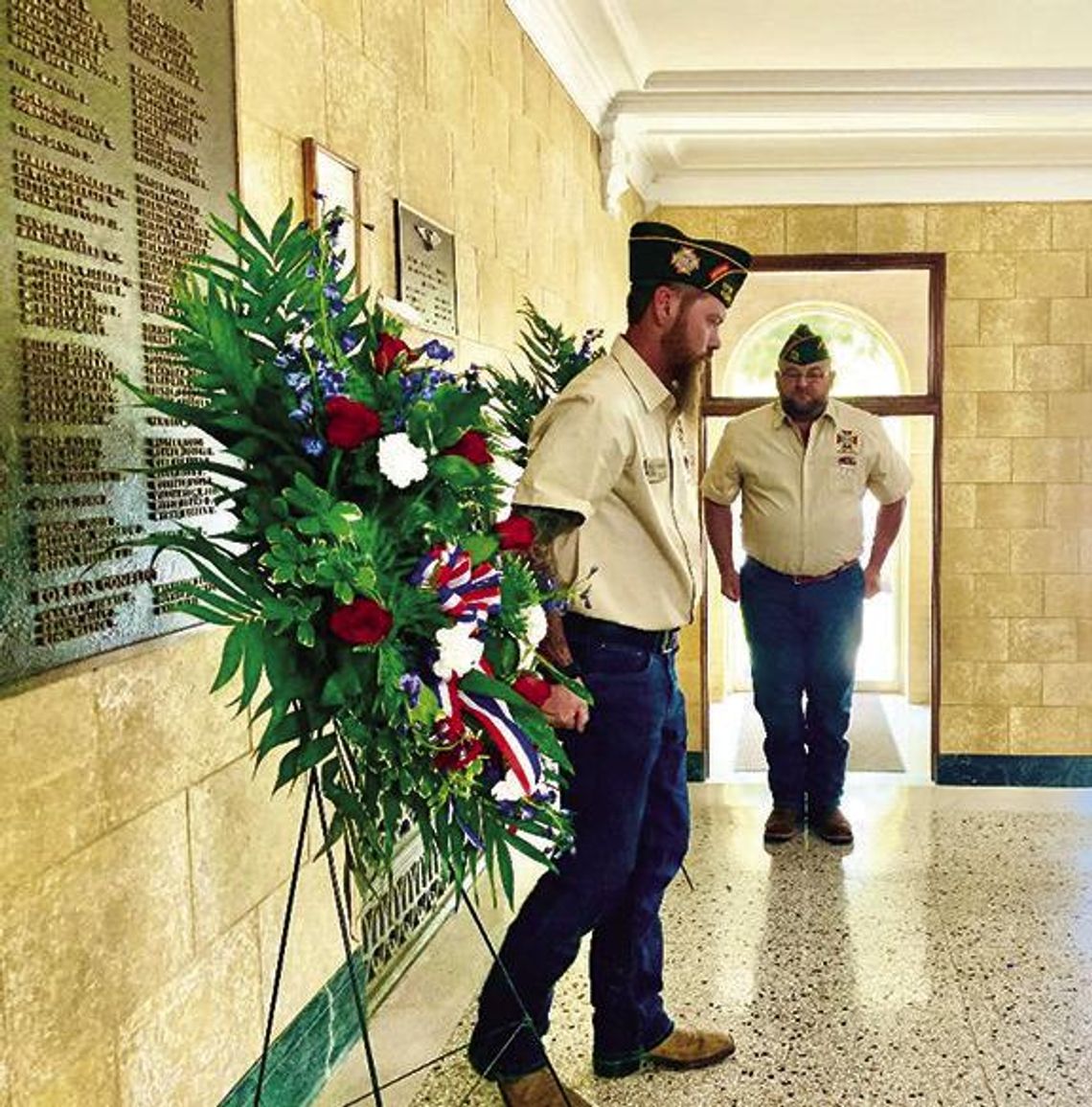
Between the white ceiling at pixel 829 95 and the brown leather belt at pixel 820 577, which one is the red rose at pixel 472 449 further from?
the brown leather belt at pixel 820 577

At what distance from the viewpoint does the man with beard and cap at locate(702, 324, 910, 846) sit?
3.91 m

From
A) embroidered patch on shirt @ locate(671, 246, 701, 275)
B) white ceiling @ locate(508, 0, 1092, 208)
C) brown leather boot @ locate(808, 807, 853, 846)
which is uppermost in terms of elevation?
white ceiling @ locate(508, 0, 1092, 208)

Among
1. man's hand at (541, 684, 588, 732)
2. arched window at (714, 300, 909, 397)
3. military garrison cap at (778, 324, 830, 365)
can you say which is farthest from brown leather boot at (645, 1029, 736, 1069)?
arched window at (714, 300, 909, 397)

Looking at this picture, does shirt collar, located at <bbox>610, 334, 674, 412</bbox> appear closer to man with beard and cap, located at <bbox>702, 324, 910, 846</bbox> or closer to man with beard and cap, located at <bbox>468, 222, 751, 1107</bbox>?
man with beard and cap, located at <bbox>468, 222, 751, 1107</bbox>

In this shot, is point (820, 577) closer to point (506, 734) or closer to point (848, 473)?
point (848, 473)

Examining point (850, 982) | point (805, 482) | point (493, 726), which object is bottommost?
point (850, 982)

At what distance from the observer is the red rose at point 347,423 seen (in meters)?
1.24

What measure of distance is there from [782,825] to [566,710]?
Answer: 2.26 m

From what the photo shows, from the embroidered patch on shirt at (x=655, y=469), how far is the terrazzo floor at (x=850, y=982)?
111cm

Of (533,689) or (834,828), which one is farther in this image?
(834,828)

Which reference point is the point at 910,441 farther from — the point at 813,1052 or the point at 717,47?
the point at 813,1052

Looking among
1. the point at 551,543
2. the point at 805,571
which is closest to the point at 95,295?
the point at 551,543

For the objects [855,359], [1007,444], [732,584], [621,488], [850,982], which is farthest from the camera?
[855,359]

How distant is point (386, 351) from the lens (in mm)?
1382
